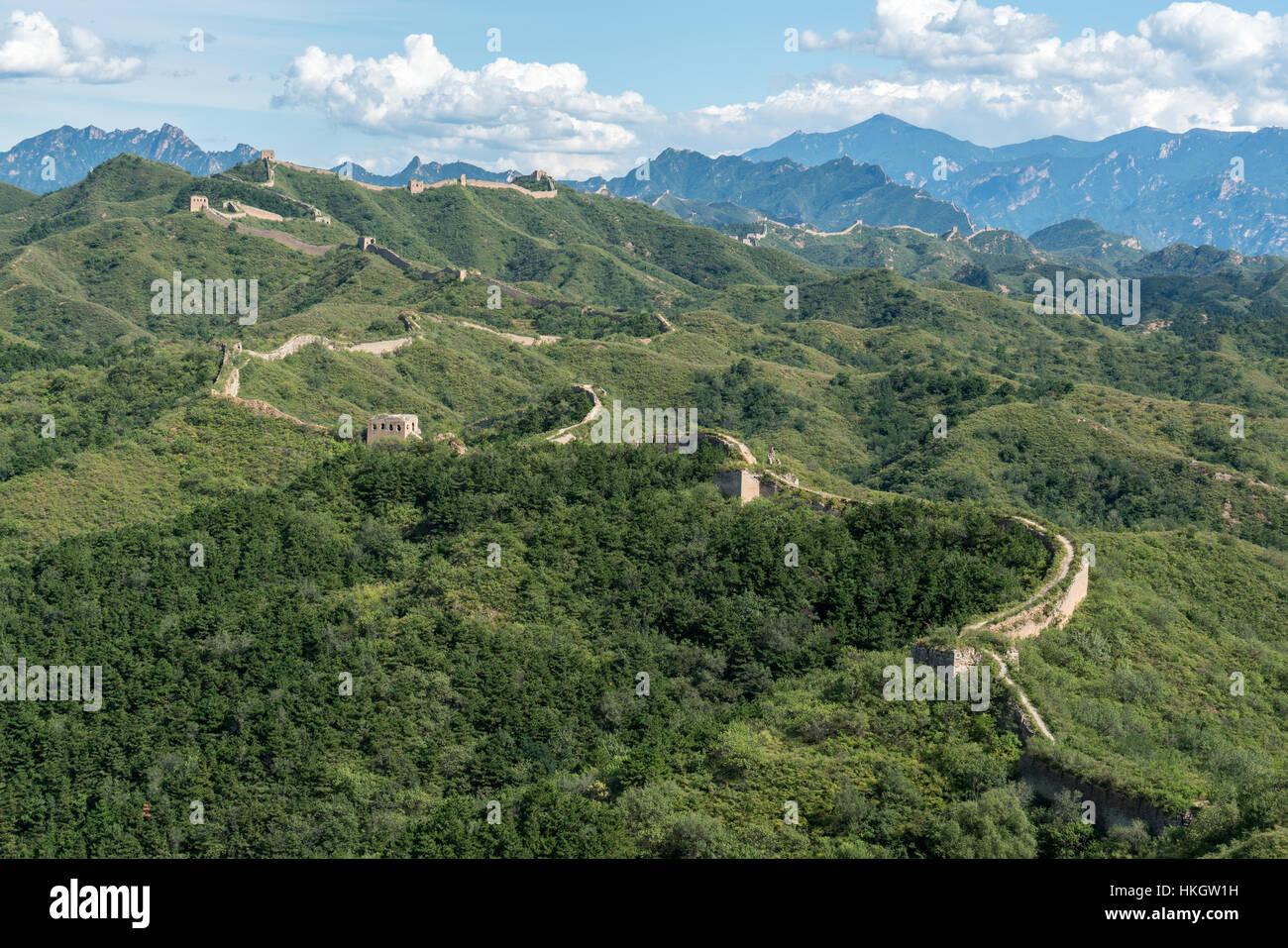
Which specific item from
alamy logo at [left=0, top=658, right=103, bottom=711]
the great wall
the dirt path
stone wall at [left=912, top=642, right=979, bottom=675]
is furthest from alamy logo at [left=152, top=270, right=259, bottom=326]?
the dirt path

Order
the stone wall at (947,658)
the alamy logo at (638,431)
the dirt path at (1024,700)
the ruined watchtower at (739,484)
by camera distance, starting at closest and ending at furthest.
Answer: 1. the dirt path at (1024,700)
2. the stone wall at (947,658)
3. the ruined watchtower at (739,484)
4. the alamy logo at (638,431)

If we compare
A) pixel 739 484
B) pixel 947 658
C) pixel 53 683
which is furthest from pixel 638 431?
pixel 947 658

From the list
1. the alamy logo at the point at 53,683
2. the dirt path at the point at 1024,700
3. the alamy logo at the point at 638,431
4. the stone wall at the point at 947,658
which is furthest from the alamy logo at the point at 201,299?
the dirt path at the point at 1024,700

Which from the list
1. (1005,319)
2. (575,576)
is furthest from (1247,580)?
(1005,319)

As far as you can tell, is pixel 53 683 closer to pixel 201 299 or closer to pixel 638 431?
pixel 638 431

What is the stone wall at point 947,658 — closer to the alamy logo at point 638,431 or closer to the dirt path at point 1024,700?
the dirt path at point 1024,700

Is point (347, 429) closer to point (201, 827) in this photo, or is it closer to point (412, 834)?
point (201, 827)
